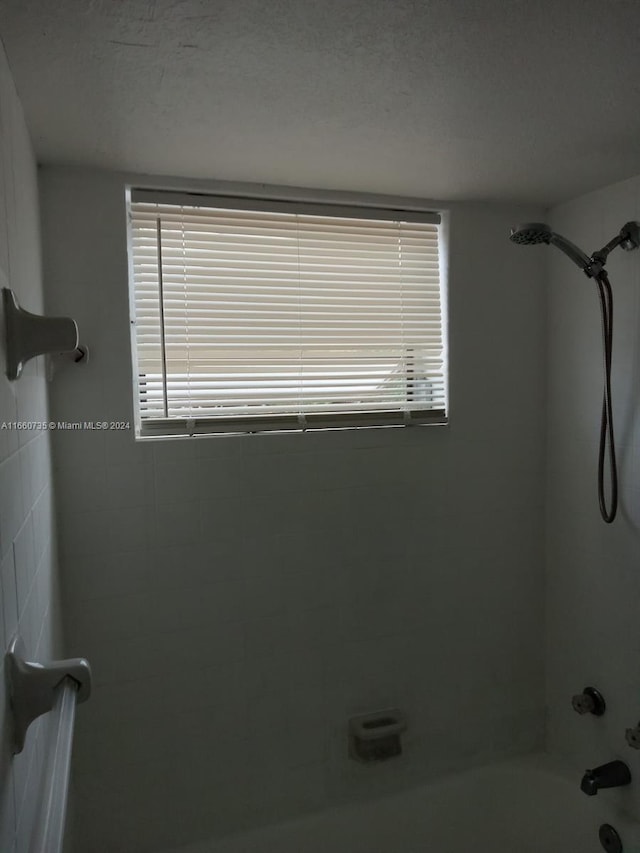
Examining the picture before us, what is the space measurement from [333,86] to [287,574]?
4.93ft

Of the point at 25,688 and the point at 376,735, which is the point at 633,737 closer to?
the point at 376,735

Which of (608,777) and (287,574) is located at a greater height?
(287,574)

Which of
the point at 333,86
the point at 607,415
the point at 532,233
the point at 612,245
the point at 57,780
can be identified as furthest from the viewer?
the point at 607,415

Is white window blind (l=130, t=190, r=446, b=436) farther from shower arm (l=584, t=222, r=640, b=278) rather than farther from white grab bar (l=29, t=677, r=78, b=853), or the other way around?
white grab bar (l=29, t=677, r=78, b=853)

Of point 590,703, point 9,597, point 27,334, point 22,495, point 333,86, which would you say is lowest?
point 590,703

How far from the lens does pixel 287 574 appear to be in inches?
79.7

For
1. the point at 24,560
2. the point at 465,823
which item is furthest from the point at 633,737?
the point at 24,560

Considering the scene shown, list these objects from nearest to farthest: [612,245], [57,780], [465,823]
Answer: [57,780] → [612,245] → [465,823]

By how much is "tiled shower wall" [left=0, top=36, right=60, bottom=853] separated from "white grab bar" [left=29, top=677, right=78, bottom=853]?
0.06 metres

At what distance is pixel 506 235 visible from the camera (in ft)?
7.30

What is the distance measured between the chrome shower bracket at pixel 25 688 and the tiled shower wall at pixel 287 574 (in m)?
0.88

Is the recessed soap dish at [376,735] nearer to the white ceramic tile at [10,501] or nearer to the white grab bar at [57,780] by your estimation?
the white grab bar at [57,780]

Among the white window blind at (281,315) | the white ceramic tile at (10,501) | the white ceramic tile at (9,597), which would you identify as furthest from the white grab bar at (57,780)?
the white window blind at (281,315)

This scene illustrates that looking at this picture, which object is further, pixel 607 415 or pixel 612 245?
pixel 607 415
